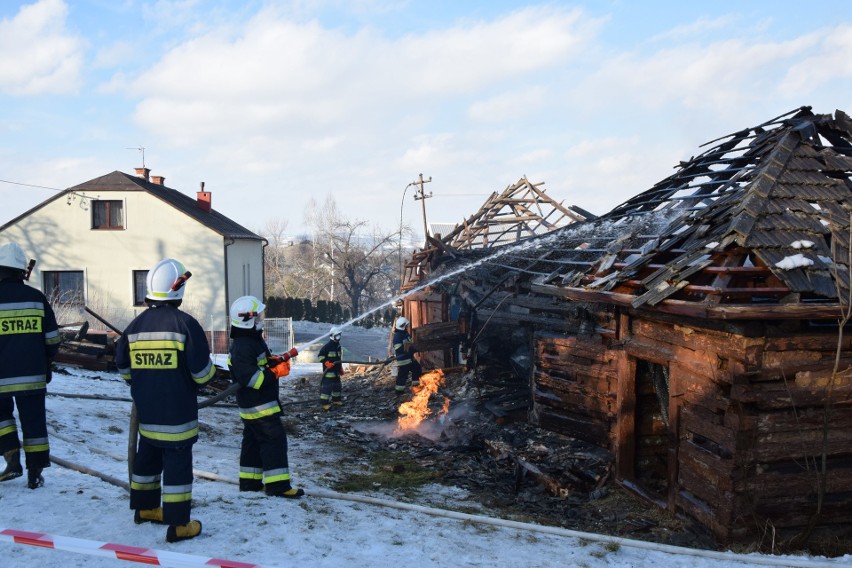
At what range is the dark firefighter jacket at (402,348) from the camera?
13797 millimetres

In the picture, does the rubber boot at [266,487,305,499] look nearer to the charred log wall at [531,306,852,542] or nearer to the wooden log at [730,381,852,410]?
the charred log wall at [531,306,852,542]

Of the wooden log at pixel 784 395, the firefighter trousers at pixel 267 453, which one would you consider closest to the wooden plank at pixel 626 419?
the wooden log at pixel 784 395

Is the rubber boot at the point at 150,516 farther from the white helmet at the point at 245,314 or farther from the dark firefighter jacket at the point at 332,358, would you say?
the dark firefighter jacket at the point at 332,358

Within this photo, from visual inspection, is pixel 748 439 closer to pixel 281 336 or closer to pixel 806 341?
pixel 806 341

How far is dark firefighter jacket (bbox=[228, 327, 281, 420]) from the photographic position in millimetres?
5332

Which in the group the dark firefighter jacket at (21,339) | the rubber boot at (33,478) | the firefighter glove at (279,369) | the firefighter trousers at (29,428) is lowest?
the rubber boot at (33,478)

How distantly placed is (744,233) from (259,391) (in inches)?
189

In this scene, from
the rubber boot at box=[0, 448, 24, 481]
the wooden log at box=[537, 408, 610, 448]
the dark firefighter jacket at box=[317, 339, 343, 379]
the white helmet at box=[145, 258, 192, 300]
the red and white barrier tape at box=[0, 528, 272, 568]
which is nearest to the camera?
the red and white barrier tape at box=[0, 528, 272, 568]

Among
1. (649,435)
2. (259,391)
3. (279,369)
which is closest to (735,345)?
(649,435)

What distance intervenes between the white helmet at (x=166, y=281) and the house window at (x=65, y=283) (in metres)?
22.5

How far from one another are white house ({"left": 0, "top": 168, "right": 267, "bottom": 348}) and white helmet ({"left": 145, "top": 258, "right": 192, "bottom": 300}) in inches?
823

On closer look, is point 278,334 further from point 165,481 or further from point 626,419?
point 165,481

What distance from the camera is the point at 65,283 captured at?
24.1m

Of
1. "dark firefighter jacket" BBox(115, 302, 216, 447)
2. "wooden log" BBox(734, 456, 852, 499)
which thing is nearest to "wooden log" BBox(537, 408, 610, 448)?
"wooden log" BBox(734, 456, 852, 499)
